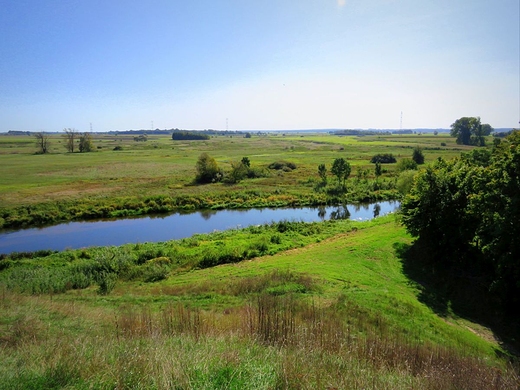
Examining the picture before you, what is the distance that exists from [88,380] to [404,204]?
20.3m

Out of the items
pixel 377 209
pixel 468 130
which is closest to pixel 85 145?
pixel 377 209

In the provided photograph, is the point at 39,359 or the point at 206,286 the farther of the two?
the point at 206,286

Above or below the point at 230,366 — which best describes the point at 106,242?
below

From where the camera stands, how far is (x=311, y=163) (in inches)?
3159

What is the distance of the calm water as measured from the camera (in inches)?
1110

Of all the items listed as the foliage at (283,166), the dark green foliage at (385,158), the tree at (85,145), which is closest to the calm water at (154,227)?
the foliage at (283,166)

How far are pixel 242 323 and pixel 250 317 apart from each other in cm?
43

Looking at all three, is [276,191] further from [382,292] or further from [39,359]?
[39,359]

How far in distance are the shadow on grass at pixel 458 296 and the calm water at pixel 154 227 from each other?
52.3ft

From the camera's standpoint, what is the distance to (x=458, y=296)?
15930 mm

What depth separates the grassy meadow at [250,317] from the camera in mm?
5316

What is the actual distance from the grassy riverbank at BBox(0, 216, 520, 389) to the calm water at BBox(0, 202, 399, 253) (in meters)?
4.96

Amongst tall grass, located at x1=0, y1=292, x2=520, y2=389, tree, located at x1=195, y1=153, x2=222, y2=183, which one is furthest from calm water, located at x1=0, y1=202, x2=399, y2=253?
tall grass, located at x1=0, y1=292, x2=520, y2=389

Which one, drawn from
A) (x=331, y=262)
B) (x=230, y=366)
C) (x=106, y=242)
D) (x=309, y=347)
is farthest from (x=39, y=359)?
(x=106, y=242)
